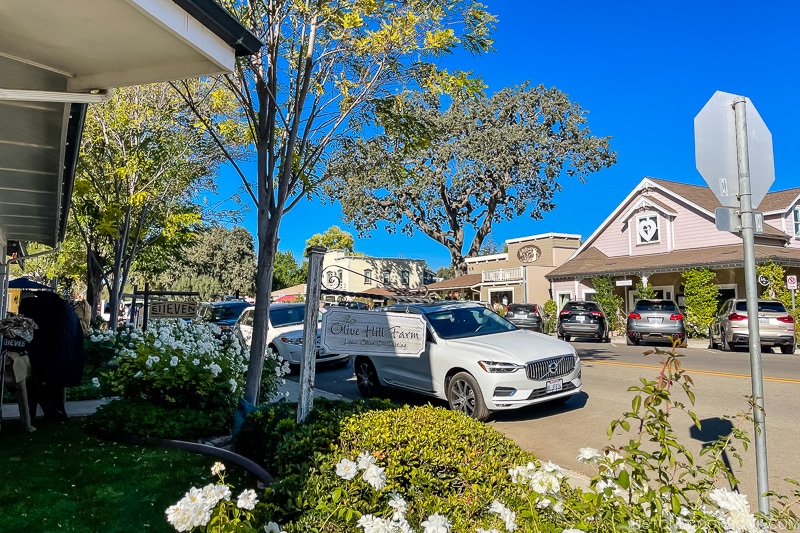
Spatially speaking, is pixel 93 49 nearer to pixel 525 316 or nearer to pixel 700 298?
pixel 525 316

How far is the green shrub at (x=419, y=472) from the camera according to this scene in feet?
9.26

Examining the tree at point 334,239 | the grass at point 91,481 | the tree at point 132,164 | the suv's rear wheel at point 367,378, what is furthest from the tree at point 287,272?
the grass at point 91,481

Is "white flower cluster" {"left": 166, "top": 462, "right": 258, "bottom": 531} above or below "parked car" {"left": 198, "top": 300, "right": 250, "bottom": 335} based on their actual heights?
below

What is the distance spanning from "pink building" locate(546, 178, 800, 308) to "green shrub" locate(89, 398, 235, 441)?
21.7m

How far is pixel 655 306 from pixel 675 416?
13.7m

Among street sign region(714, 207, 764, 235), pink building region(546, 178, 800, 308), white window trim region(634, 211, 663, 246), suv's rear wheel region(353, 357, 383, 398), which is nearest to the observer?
street sign region(714, 207, 764, 235)

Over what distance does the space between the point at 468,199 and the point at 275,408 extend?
37.7 metres

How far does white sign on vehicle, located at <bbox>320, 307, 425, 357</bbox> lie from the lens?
503 cm

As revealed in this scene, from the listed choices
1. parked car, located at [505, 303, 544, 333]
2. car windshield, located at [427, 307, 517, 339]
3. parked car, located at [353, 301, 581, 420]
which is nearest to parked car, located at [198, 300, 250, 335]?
parked car, located at [353, 301, 581, 420]

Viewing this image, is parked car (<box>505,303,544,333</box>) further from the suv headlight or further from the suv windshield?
the suv headlight

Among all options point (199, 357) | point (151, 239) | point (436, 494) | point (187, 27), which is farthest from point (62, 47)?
point (151, 239)

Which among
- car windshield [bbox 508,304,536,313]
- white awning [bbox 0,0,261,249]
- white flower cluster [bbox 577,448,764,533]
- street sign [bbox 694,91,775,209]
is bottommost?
white flower cluster [bbox 577,448,764,533]

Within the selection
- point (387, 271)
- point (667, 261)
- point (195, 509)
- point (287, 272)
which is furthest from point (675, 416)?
point (287, 272)

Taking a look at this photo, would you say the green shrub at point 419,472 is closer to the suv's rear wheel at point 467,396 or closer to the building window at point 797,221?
the suv's rear wheel at point 467,396
